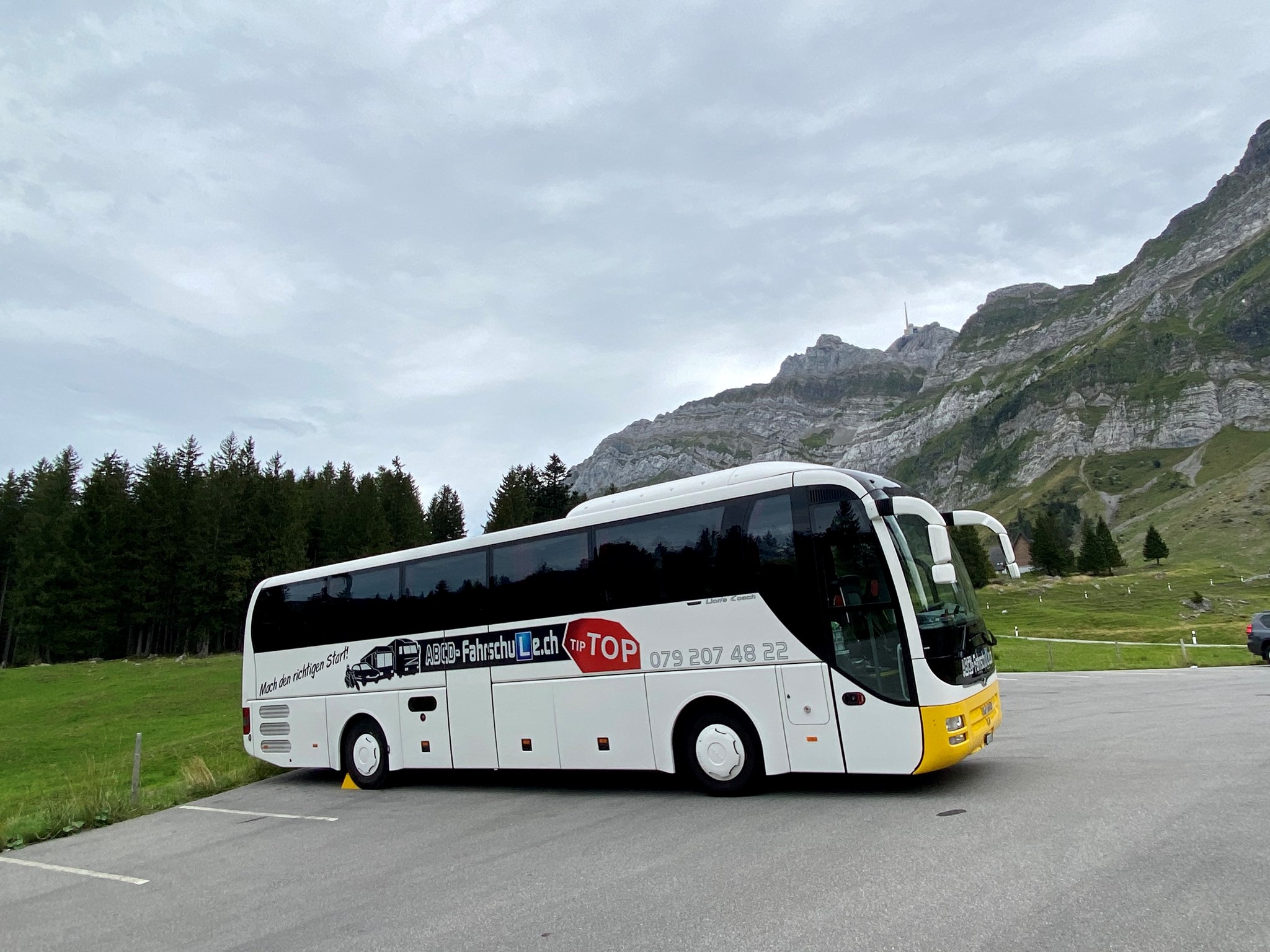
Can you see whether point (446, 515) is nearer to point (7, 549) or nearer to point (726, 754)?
point (7, 549)

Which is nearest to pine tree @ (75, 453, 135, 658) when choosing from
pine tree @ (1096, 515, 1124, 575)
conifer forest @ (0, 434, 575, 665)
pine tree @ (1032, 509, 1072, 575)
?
conifer forest @ (0, 434, 575, 665)

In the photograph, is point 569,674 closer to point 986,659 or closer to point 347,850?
point 347,850

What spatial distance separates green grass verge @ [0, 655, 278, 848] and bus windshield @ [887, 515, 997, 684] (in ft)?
43.2

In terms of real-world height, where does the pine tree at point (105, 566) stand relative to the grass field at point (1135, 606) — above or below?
above

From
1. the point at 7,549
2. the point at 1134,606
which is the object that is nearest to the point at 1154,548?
the point at 1134,606

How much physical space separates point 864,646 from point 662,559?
2.80 meters

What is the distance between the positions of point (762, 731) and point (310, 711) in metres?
9.05

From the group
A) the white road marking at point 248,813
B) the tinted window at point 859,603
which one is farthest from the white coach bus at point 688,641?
the white road marking at point 248,813

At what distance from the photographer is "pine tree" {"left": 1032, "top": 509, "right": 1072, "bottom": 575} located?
10669 centimetres

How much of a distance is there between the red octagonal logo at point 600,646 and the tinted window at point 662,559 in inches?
14.4

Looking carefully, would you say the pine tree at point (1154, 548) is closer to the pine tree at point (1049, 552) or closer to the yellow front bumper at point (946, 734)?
the pine tree at point (1049, 552)

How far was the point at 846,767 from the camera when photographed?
28.9 feet

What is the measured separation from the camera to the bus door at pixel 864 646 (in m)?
8.52

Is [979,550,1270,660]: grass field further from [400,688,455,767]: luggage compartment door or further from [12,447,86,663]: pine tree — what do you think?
[12,447,86,663]: pine tree
